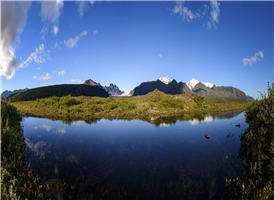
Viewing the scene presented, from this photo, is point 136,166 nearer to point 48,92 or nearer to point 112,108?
point 112,108

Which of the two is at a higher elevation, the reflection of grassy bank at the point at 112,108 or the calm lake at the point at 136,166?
the reflection of grassy bank at the point at 112,108

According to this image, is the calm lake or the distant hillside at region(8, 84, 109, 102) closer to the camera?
the calm lake

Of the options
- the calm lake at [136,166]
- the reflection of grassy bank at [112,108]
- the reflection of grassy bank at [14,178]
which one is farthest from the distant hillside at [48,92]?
the reflection of grassy bank at [14,178]

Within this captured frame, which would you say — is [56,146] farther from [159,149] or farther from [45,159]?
[159,149]

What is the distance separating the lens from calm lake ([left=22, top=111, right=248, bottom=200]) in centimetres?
973

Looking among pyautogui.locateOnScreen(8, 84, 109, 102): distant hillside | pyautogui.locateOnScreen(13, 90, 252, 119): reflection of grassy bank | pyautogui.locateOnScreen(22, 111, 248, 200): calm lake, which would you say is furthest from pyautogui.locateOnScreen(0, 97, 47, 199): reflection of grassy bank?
pyautogui.locateOnScreen(8, 84, 109, 102): distant hillside

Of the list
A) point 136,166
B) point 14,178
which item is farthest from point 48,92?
point 136,166

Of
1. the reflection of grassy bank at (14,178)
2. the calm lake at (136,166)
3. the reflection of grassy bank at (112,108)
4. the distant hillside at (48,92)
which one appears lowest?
the calm lake at (136,166)

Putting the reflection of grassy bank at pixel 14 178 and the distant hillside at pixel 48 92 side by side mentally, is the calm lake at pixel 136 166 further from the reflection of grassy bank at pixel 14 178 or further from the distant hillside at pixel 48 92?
the distant hillside at pixel 48 92

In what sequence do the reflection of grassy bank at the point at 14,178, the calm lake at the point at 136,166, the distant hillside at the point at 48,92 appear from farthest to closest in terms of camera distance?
the distant hillside at the point at 48,92 → the calm lake at the point at 136,166 → the reflection of grassy bank at the point at 14,178

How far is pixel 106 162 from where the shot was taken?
14.3 metres

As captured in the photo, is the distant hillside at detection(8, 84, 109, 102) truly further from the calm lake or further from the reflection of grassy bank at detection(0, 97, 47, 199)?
the reflection of grassy bank at detection(0, 97, 47, 199)

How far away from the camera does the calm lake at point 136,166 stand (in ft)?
31.9

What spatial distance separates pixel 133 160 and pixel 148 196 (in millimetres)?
5638
